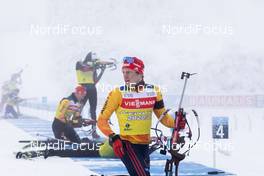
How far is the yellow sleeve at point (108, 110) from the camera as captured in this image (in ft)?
15.6

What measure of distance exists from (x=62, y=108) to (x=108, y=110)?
1475mm

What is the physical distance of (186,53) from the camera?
20.8ft

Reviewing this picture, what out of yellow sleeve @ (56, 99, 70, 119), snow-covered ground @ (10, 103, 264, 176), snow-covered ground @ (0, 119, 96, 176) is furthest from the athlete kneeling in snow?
snow-covered ground @ (0, 119, 96, 176)

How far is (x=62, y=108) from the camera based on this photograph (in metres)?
6.25

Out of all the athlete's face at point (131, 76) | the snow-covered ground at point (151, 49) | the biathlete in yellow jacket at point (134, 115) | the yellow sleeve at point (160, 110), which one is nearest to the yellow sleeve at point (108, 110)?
the biathlete in yellow jacket at point (134, 115)

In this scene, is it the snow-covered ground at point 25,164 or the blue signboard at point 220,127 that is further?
the blue signboard at point 220,127

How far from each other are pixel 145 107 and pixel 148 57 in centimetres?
131

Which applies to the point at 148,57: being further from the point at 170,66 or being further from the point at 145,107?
the point at 145,107

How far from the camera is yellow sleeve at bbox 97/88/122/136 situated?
188 inches

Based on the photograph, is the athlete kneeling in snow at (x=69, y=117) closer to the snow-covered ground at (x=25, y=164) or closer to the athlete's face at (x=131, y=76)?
the snow-covered ground at (x=25, y=164)

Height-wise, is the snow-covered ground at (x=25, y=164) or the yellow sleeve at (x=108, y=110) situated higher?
the yellow sleeve at (x=108, y=110)

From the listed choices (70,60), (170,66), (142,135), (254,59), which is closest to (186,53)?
(170,66)

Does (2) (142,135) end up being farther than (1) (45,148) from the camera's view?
No

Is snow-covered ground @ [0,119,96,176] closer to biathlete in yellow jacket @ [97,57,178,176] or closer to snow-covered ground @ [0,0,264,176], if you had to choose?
snow-covered ground @ [0,0,264,176]
